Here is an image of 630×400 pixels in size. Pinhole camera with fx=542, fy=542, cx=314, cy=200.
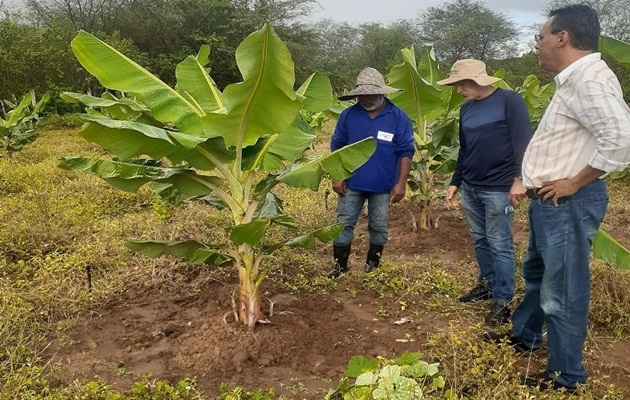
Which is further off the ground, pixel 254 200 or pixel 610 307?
pixel 254 200

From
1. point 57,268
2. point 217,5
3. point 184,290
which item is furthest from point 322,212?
point 217,5

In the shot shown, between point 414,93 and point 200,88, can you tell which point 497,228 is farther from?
point 200,88

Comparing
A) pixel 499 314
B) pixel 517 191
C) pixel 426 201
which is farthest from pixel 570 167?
pixel 426 201

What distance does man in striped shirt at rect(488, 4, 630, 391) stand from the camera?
7.94 feet

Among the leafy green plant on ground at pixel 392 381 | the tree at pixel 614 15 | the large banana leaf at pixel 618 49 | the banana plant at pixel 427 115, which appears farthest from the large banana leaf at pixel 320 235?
the tree at pixel 614 15

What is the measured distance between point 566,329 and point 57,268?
3.72m

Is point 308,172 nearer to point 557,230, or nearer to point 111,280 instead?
point 557,230

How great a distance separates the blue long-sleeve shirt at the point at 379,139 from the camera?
A: 4.36 m

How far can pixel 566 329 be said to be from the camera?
9.14ft

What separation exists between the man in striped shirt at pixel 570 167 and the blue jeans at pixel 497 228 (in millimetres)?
751

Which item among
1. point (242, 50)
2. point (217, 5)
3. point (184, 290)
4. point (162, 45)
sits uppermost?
point (217, 5)

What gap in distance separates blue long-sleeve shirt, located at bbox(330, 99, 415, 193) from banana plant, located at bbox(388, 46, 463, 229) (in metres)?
0.78

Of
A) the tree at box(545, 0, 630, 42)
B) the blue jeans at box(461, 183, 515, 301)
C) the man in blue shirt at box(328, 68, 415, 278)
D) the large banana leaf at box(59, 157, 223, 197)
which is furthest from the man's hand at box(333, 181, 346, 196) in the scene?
the tree at box(545, 0, 630, 42)

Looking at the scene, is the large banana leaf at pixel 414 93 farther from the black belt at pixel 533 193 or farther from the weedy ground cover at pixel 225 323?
the black belt at pixel 533 193
